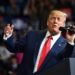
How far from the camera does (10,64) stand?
7027mm

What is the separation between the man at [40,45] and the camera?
3.99 m

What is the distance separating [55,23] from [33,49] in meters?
0.34

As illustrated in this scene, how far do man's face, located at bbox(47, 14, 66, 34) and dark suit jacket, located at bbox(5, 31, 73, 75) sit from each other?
4.2 inches

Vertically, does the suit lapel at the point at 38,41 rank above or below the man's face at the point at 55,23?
below

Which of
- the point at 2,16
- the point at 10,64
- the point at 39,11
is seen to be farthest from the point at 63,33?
the point at 2,16

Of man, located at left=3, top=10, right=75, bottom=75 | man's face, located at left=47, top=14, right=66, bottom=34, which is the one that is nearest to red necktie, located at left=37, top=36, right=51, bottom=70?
man, located at left=3, top=10, right=75, bottom=75

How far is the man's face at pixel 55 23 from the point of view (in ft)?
13.4

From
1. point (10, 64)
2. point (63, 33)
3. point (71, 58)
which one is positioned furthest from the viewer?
point (10, 64)

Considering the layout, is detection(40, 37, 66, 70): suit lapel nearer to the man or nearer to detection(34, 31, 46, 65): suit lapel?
the man

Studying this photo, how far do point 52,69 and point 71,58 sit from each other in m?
0.23

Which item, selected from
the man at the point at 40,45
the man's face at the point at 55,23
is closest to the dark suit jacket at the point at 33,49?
the man at the point at 40,45

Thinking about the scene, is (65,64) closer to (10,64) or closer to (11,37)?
(11,37)

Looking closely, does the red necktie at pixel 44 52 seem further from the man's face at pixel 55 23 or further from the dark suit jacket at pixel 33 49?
the man's face at pixel 55 23

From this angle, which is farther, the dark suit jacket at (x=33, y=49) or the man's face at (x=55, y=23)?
the man's face at (x=55, y=23)
